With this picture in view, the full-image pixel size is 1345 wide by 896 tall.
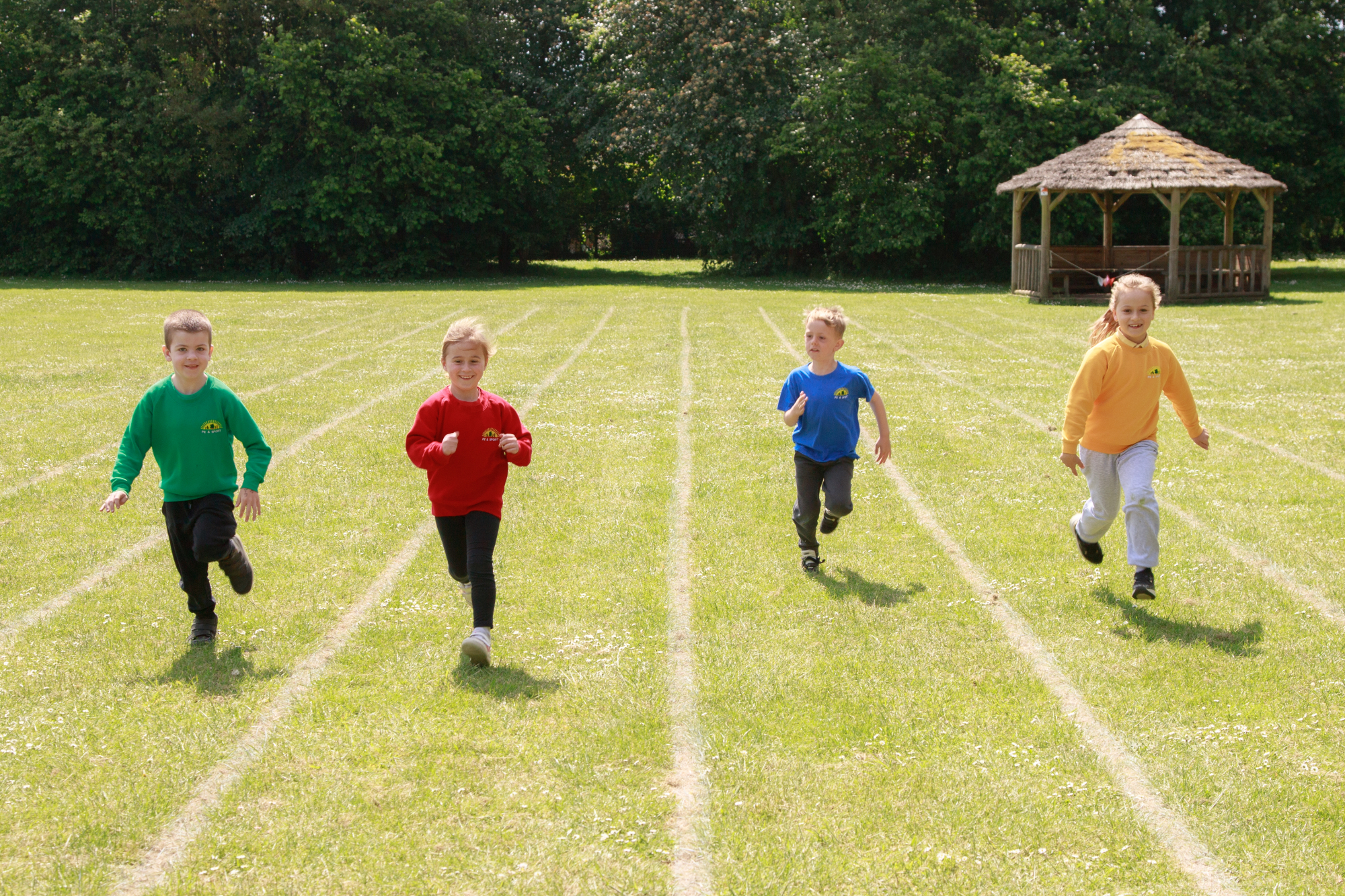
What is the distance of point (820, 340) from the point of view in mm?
6242

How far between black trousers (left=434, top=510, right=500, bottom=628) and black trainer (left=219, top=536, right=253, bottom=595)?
0.95 meters

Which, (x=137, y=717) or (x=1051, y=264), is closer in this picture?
(x=137, y=717)

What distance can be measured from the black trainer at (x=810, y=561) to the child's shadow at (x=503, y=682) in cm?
193

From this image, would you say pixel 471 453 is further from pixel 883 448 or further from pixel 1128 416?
pixel 1128 416

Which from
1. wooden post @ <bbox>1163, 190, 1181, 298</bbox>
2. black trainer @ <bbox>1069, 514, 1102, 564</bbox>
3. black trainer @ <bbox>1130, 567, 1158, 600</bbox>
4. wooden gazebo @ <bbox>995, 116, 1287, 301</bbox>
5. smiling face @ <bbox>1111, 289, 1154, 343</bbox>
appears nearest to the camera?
black trainer @ <bbox>1130, 567, 1158, 600</bbox>

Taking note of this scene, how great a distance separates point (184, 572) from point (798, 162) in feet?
108

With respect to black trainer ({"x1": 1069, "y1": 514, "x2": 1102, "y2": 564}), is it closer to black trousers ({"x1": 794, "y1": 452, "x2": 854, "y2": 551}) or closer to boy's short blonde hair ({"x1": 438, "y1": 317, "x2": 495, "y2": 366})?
black trousers ({"x1": 794, "y1": 452, "x2": 854, "y2": 551})

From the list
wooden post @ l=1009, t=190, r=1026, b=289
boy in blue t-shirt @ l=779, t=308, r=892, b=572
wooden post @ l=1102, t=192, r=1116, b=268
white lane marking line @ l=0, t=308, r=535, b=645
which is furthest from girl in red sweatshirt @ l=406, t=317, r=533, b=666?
wooden post @ l=1102, t=192, r=1116, b=268

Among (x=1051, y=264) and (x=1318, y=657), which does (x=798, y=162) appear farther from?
(x=1318, y=657)

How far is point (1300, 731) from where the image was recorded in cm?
426

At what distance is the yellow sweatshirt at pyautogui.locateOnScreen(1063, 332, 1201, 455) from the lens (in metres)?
5.85

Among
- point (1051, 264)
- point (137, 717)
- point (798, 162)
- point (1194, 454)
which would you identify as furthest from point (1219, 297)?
point (137, 717)

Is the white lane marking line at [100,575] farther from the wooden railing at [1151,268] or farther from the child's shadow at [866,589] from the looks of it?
the wooden railing at [1151,268]

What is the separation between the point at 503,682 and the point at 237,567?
5.04 feet
